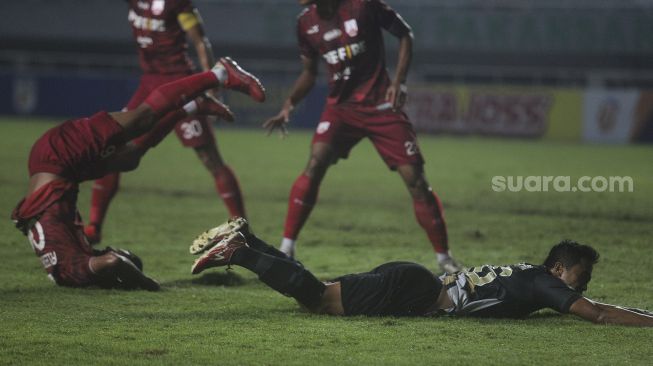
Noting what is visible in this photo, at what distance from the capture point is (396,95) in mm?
7871

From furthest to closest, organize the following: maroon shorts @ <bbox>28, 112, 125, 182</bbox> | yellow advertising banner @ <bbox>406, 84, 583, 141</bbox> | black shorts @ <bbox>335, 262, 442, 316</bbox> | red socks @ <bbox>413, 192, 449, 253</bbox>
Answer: yellow advertising banner @ <bbox>406, 84, 583, 141</bbox>
red socks @ <bbox>413, 192, 449, 253</bbox>
maroon shorts @ <bbox>28, 112, 125, 182</bbox>
black shorts @ <bbox>335, 262, 442, 316</bbox>

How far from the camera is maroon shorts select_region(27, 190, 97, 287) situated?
662 cm

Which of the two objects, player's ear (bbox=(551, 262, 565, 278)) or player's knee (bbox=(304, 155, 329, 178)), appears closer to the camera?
player's ear (bbox=(551, 262, 565, 278))

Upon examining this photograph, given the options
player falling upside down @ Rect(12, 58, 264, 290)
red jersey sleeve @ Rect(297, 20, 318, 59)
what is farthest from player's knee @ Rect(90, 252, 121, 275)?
red jersey sleeve @ Rect(297, 20, 318, 59)

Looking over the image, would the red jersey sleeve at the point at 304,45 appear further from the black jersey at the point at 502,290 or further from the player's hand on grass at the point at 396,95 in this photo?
the black jersey at the point at 502,290

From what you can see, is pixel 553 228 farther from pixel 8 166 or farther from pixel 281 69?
pixel 281 69

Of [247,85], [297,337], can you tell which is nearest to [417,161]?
[247,85]

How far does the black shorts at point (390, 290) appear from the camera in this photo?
227 inches

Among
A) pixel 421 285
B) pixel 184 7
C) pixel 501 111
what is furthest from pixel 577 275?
pixel 501 111

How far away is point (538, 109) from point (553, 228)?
19.6 m

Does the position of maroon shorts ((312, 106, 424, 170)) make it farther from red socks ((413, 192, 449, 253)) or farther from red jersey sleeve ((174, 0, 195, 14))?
red jersey sleeve ((174, 0, 195, 14))

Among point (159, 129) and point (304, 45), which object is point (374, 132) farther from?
point (159, 129)

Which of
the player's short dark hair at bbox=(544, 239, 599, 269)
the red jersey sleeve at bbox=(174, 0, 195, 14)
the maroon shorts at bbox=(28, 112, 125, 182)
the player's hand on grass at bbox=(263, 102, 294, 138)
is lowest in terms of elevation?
the player's short dark hair at bbox=(544, 239, 599, 269)

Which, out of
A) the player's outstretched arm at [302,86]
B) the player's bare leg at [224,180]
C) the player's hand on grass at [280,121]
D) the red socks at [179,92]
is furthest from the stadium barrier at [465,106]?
the red socks at [179,92]
